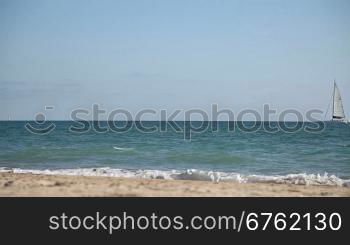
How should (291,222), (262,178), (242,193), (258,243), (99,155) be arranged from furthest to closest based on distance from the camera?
(99,155), (262,178), (242,193), (291,222), (258,243)

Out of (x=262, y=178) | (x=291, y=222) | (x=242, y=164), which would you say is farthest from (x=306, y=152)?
(x=291, y=222)

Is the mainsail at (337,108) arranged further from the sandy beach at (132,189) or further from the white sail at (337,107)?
the sandy beach at (132,189)

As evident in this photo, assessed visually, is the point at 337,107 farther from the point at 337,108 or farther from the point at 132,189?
the point at 132,189

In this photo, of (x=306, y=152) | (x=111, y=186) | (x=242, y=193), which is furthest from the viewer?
(x=306, y=152)

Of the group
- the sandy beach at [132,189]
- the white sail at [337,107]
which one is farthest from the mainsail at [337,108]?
the sandy beach at [132,189]

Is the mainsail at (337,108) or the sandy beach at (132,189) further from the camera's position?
the mainsail at (337,108)

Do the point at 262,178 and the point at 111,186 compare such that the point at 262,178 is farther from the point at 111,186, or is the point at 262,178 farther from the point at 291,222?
the point at 291,222

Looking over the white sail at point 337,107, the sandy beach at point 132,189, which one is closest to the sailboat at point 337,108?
the white sail at point 337,107

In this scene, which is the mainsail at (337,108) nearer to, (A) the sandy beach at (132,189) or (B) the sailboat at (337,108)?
(B) the sailboat at (337,108)

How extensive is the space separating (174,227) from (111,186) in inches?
158

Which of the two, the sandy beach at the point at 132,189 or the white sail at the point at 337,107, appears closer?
the sandy beach at the point at 132,189

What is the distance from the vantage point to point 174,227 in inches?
180

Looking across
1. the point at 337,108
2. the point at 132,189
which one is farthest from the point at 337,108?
the point at 132,189

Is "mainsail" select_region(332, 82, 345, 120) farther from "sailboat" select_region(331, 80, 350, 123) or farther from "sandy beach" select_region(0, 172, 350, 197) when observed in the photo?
"sandy beach" select_region(0, 172, 350, 197)
